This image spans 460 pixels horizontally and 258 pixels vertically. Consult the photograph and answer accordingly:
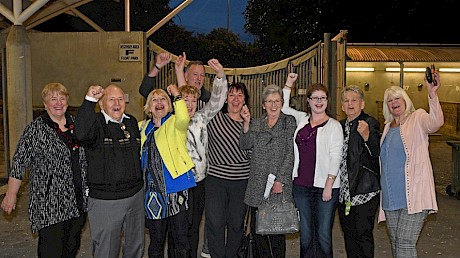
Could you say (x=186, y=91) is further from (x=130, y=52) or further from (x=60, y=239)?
(x=130, y=52)

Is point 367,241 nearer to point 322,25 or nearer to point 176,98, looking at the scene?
point 176,98

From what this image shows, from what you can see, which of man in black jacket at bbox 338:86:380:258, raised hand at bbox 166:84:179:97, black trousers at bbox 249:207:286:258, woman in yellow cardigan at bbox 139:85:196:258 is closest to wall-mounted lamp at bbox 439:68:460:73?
man in black jacket at bbox 338:86:380:258

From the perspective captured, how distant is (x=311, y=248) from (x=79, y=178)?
2.28 meters

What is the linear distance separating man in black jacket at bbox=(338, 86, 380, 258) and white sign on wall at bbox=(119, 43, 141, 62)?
7.22 m

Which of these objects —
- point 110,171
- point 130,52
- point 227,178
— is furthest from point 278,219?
point 130,52

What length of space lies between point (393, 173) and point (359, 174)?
32cm

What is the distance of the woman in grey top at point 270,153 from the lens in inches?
205

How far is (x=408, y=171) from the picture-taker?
15.8ft

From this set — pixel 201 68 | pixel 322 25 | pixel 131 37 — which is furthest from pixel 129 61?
pixel 322 25

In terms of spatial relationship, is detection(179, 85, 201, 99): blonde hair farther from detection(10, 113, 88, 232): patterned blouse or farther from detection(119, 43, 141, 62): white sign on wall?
detection(119, 43, 141, 62): white sign on wall

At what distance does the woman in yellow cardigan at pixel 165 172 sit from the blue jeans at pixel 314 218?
1.05 metres

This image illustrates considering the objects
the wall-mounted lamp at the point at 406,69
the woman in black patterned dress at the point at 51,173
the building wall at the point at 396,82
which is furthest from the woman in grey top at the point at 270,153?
the wall-mounted lamp at the point at 406,69

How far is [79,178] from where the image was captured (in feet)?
16.0

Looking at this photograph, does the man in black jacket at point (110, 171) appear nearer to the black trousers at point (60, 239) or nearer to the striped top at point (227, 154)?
the black trousers at point (60, 239)
